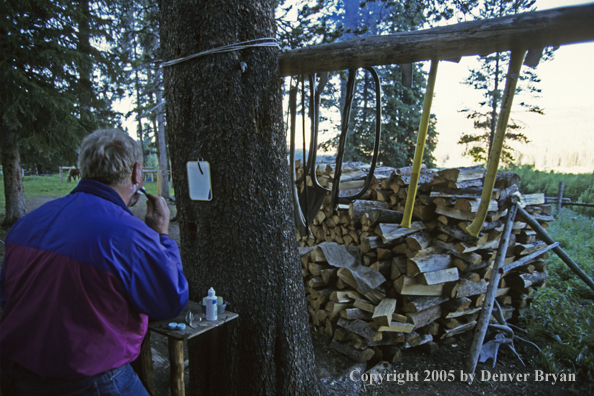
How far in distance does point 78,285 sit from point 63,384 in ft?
1.37

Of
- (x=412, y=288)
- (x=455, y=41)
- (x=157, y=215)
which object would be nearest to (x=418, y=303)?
(x=412, y=288)

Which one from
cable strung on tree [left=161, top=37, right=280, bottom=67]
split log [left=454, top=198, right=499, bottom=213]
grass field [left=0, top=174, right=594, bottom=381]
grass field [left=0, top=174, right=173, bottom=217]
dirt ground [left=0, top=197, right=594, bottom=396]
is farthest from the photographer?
grass field [left=0, top=174, right=173, bottom=217]

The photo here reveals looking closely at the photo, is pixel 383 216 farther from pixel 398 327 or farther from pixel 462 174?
pixel 398 327

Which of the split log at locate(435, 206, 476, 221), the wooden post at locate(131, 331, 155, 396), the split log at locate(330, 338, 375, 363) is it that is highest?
the split log at locate(435, 206, 476, 221)

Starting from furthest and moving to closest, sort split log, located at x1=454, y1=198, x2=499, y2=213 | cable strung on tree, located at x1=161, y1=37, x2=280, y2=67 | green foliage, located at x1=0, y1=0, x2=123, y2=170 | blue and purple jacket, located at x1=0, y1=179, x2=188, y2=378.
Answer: green foliage, located at x1=0, y1=0, x2=123, y2=170 < split log, located at x1=454, y1=198, x2=499, y2=213 < cable strung on tree, located at x1=161, y1=37, x2=280, y2=67 < blue and purple jacket, located at x1=0, y1=179, x2=188, y2=378

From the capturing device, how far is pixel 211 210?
1.85 meters

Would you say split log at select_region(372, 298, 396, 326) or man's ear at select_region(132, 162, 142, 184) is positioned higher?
man's ear at select_region(132, 162, 142, 184)

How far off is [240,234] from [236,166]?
14.9 inches

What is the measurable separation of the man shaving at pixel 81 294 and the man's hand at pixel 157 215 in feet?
0.79

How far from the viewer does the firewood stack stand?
131 inches

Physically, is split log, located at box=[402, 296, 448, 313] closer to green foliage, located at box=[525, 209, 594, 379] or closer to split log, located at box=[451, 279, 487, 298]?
split log, located at box=[451, 279, 487, 298]

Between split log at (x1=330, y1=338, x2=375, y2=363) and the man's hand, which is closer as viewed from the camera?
the man's hand

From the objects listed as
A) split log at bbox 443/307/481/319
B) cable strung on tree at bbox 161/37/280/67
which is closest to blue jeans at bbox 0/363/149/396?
cable strung on tree at bbox 161/37/280/67

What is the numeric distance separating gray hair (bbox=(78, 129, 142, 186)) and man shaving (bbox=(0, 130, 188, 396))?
0.19 ft
